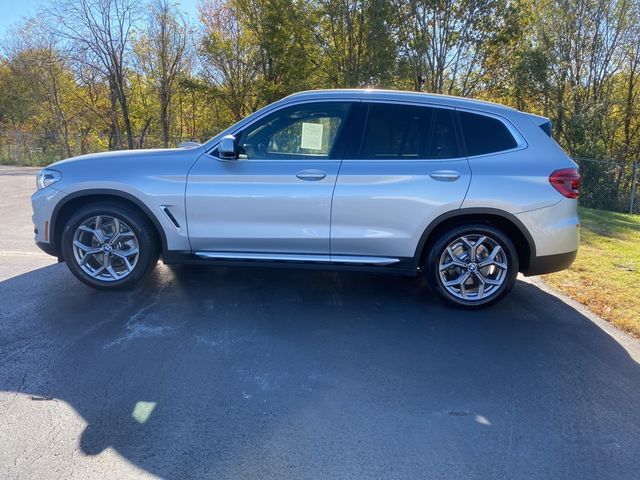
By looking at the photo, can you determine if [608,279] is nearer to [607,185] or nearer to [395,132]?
[395,132]

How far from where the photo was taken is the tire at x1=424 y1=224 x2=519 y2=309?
4559mm

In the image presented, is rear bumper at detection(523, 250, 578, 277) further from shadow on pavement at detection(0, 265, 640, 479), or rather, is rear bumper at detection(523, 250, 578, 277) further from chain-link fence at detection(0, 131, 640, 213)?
chain-link fence at detection(0, 131, 640, 213)

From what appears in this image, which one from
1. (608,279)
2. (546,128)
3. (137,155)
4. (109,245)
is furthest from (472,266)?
(109,245)

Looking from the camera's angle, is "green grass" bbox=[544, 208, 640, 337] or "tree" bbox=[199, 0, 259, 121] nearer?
"green grass" bbox=[544, 208, 640, 337]

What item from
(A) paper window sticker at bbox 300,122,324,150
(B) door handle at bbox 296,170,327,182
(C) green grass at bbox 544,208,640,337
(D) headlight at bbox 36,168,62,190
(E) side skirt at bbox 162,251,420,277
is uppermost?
(A) paper window sticker at bbox 300,122,324,150

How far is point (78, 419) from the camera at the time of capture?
2824 millimetres

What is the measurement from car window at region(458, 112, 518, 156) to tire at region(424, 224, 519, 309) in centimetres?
72

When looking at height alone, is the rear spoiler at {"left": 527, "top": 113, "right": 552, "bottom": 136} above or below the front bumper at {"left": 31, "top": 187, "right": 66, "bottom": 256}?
above

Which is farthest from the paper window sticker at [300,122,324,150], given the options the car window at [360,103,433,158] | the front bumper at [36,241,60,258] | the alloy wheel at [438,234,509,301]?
the front bumper at [36,241,60,258]

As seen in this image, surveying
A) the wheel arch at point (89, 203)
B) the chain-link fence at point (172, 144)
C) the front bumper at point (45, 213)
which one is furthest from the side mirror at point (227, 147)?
the chain-link fence at point (172, 144)

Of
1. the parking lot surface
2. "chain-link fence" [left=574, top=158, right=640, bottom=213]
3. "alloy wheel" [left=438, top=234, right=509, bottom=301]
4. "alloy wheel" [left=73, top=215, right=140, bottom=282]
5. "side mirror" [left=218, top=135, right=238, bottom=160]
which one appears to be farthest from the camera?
"chain-link fence" [left=574, top=158, right=640, bottom=213]

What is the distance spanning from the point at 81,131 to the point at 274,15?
1837cm

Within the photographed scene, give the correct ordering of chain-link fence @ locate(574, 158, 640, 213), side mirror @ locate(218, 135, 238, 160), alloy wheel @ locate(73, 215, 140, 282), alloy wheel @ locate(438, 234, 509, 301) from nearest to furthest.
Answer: side mirror @ locate(218, 135, 238, 160)
alloy wheel @ locate(438, 234, 509, 301)
alloy wheel @ locate(73, 215, 140, 282)
chain-link fence @ locate(574, 158, 640, 213)

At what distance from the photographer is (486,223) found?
4.61 meters
